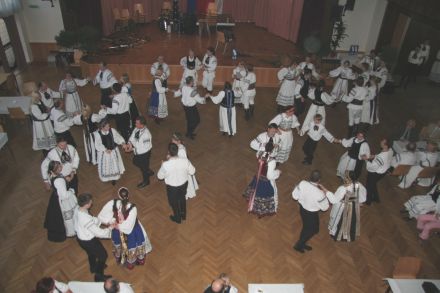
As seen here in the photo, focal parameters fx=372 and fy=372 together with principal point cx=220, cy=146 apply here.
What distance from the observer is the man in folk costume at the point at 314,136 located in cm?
630

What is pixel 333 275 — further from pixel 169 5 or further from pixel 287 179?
pixel 169 5

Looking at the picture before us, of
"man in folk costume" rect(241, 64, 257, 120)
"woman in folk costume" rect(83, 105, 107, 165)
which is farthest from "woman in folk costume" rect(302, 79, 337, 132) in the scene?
"woman in folk costume" rect(83, 105, 107, 165)

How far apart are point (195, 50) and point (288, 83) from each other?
4074 millimetres

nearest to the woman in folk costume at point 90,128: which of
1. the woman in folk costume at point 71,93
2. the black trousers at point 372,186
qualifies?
the woman in folk costume at point 71,93

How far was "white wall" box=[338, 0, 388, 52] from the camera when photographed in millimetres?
11398

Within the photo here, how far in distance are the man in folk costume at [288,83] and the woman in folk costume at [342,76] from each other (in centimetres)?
116

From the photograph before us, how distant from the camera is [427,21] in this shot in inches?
266

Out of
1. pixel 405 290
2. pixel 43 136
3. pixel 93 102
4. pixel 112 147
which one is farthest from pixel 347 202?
pixel 93 102

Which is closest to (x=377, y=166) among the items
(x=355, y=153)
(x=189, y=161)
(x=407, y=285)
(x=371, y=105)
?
(x=355, y=153)

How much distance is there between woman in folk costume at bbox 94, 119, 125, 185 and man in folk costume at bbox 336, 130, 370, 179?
12.0 feet

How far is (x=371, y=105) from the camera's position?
8008 mm

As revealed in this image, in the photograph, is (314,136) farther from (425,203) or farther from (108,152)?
(108,152)

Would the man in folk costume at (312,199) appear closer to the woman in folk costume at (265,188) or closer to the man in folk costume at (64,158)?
the woman in folk costume at (265,188)

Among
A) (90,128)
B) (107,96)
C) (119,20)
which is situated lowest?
(107,96)
